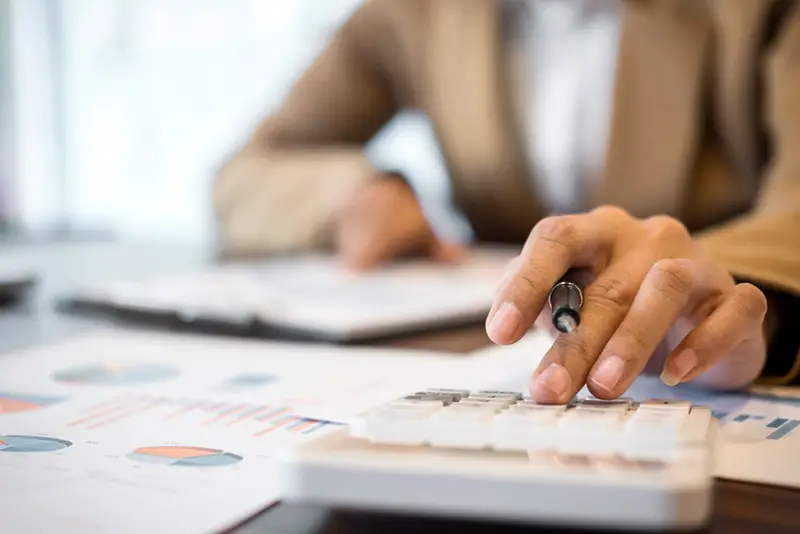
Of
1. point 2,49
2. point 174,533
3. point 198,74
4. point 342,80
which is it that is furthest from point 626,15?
point 2,49

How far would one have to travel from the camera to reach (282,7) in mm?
2346

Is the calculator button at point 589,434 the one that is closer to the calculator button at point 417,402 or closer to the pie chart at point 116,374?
the calculator button at point 417,402

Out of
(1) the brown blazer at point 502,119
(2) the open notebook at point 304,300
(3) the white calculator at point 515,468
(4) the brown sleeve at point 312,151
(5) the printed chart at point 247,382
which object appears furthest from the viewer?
(4) the brown sleeve at point 312,151

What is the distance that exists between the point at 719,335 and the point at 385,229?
633 millimetres

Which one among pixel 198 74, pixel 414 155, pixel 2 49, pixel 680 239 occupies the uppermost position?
pixel 2 49

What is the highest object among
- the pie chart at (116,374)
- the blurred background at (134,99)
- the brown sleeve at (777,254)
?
the blurred background at (134,99)

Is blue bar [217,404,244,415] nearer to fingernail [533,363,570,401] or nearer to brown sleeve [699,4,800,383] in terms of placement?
fingernail [533,363,570,401]

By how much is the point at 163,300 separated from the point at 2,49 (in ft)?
8.06

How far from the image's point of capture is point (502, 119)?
1203 millimetres

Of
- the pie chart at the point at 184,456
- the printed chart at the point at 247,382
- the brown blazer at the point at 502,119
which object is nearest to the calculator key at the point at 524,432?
the pie chart at the point at 184,456

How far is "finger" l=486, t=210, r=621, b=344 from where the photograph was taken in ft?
1.26

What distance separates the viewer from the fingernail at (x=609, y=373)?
0.36 metres

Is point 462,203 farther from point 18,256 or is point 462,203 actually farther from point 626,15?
point 18,256

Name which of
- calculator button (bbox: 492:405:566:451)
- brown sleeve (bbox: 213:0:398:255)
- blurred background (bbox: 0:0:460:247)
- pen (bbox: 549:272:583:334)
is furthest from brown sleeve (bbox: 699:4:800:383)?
blurred background (bbox: 0:0:460:247)
